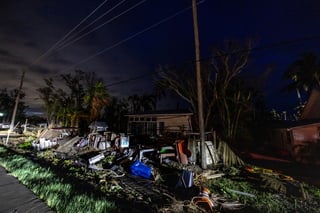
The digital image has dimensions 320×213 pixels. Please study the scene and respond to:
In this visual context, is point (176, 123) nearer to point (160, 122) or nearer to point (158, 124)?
point (160, 122)

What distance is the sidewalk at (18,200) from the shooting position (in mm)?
3931

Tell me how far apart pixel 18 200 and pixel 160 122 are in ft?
55.5

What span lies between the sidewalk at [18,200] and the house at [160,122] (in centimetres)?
1376

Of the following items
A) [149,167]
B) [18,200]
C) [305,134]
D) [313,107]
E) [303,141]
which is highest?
[313,107]

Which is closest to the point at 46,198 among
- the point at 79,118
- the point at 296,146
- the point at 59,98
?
the point at 296,146

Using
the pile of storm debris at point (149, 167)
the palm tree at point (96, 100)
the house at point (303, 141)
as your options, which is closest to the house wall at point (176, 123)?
the pile of storm debris at point (149, 167)

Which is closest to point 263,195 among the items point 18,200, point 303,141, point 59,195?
point 59,195

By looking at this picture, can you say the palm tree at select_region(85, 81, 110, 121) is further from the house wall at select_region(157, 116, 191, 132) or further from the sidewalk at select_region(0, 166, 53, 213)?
the sidewalk at select_region(0, 166, 53, 213)

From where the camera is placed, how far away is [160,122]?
21.0 m

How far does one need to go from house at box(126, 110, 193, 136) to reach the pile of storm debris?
310 inches

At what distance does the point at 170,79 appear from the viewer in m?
20.0

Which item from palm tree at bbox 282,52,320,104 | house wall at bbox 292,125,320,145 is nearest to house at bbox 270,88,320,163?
house wall at bbox 292,125,320,145

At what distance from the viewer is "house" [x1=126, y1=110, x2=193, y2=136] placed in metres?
19.4

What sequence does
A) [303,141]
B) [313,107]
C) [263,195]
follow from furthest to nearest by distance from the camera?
[313,107]
[303,141]
[263,195]
